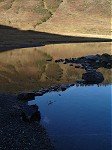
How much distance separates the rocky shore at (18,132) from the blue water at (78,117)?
1.86 feet

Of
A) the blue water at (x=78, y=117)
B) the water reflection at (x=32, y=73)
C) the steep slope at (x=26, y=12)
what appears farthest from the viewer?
the steep slope at (x=26, y=12)

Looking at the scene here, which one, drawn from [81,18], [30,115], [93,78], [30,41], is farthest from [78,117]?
[81,18]

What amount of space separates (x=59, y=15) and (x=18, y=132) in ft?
385

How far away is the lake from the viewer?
61.2 ft

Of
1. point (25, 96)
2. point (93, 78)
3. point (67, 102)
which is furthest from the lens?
point (93, 78)

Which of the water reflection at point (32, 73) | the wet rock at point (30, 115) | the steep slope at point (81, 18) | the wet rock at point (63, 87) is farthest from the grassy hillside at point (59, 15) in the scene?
the wet rock at point (30, 115)

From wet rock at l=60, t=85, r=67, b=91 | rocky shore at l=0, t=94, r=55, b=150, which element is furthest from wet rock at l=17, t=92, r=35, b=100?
wet rock at l=60, t=85, r=67, b=91

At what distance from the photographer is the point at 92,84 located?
34.5 metres

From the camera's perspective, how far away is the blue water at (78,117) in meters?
18.1

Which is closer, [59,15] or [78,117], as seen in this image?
[78,117]

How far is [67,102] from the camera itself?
2650 cm

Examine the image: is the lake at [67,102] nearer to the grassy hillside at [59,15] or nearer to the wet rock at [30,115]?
the wet rock at [30,115]

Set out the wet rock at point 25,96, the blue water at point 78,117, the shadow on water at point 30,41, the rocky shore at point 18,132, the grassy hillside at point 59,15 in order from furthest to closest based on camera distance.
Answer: the grassy hillside at point 59,15
the shadow on water at point 30,41
the wet rock at point 25,96
the blue water at point 78,117
the rocky shore at point 18,132

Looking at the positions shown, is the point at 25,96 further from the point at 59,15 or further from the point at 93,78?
the point at 59,15
